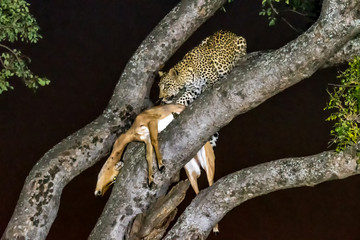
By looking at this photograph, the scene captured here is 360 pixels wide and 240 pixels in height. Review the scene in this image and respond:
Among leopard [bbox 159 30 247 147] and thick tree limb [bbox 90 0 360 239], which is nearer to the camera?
thick tree limb [bbox 90 0 360 239]

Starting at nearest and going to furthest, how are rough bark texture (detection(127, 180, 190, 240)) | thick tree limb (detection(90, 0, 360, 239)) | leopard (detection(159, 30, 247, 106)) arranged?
thick tree limb (detection(90, 0, 360, 239))
rough bark texture (detection(127, 180, 190, 240))
leopard (detection(159, 30, 247, 106))

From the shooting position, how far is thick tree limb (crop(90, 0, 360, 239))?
5074 millimetres

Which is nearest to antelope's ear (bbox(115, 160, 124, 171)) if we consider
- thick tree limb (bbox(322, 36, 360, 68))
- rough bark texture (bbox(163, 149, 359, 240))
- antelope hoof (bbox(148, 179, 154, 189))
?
antelope hoof (bbox(148, 179, 154, 189))

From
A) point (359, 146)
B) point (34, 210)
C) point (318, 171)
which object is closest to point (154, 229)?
point (34, 210)

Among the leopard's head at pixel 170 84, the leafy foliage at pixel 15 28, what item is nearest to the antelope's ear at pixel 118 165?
the leafy foliage at pixel 15 28

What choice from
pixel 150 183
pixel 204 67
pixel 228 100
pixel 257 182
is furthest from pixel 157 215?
pixel 204 67

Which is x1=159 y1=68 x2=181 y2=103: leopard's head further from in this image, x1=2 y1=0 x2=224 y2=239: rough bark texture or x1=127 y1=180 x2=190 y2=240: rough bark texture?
x1=127 y1=180 x2=190 y2=240: rough bark texture

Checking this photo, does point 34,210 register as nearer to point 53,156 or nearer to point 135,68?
point 53,156

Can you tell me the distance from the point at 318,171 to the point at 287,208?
3.89 metres

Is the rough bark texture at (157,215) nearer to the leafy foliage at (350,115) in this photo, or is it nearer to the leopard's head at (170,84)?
the leafy foliage at (350,115)

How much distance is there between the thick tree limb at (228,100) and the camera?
16.6 feet

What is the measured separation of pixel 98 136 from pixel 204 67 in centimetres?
131

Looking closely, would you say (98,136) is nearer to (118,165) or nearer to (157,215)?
(118,165)

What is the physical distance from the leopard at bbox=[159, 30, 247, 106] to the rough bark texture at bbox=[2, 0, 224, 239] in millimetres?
484
